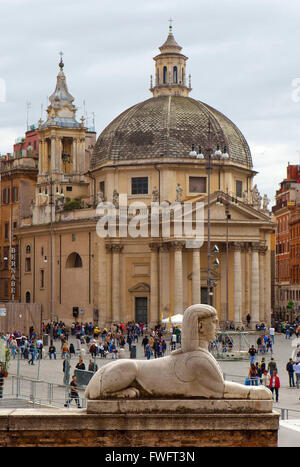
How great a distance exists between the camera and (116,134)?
231 ft

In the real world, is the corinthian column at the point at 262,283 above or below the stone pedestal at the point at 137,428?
above

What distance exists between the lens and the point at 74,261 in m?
70.9

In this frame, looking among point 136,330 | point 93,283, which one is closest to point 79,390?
point 136,330

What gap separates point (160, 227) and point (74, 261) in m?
9.19

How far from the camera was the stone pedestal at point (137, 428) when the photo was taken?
12.8 metres

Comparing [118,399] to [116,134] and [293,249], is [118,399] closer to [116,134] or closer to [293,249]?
[116,134]

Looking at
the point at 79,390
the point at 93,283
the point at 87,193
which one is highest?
the point at 87,193

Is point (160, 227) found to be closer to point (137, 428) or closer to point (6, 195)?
point (6, 195)

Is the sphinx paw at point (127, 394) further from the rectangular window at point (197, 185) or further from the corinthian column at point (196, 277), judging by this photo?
the rectangular window at point (197, 185)

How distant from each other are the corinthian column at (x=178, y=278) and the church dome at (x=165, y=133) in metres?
7.66

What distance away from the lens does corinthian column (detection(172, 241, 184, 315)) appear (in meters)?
63.2

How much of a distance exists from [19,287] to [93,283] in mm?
12621

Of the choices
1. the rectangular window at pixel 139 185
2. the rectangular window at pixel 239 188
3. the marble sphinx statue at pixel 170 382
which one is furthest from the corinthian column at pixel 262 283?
the marble sphinx statue at pixel 170 382

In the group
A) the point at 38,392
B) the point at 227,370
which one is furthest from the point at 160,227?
the point at 38,392
